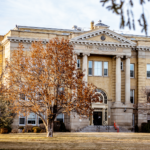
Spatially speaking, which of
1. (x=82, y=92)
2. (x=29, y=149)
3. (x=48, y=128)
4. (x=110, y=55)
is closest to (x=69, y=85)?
(x=82, y=92)

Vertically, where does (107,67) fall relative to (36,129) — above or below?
above

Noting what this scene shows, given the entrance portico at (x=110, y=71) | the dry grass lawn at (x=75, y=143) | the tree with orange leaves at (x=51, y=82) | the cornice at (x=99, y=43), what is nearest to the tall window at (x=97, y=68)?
the entrance portico at (x=110, y=71)

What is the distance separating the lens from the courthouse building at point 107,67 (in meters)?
47.5

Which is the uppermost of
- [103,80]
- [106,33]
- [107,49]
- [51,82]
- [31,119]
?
[106,33]

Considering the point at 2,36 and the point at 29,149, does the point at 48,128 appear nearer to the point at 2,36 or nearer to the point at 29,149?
the point at 29,149

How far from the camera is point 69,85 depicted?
31719mm

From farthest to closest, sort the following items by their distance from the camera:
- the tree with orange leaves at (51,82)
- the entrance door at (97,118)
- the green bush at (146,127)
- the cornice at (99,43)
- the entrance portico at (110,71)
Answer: the entrance door at (97,118)
the green bush at (146,127)
the entrance portico at (110,71)
the cornice at (99,43)
the tree with orange leaves at (51,82)

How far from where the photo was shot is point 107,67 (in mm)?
51156

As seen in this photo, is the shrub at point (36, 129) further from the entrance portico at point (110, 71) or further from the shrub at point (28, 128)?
the entrance portico at point (110, 71)

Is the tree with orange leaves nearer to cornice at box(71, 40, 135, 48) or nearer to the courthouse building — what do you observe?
the courthouse building

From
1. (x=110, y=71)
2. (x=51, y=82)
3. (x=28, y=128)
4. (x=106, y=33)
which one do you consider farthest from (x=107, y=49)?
(x=51, y=82)

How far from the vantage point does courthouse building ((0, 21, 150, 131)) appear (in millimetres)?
47469

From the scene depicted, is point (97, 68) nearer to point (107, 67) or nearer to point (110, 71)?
point (107, 67)

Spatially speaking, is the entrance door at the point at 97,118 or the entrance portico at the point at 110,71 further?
the entrance door at the point at 97,118
